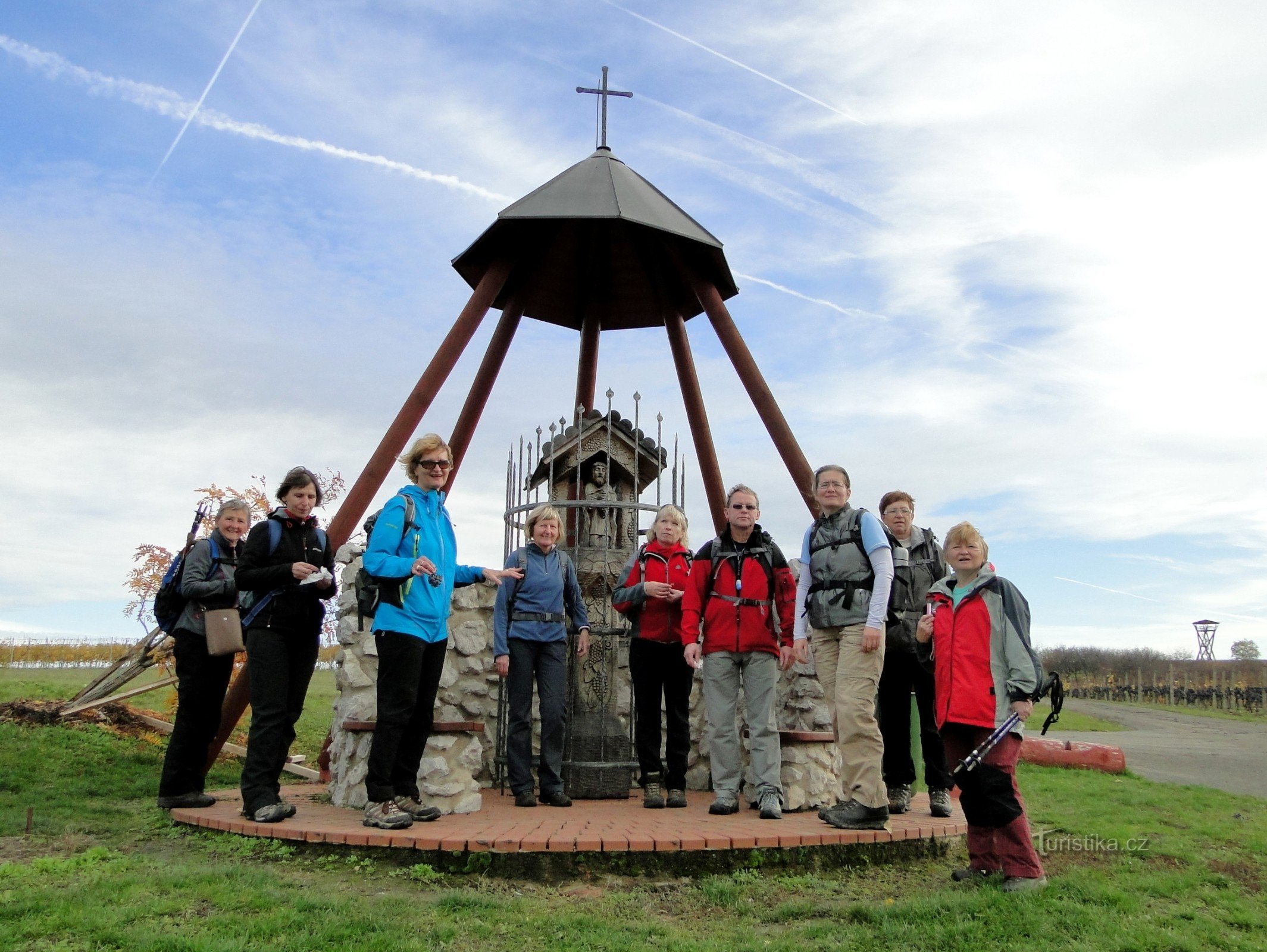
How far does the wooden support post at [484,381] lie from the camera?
7879mm

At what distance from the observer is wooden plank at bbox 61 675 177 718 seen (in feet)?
29.3

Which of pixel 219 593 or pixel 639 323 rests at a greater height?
pixel 639 323

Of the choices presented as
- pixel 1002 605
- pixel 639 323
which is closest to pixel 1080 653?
pixel 639 323

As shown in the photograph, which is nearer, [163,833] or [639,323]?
[163,833]

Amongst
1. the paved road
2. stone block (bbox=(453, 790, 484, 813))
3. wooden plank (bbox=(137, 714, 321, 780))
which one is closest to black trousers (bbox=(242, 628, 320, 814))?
stone block (bbox=(453, 790, 484, 813))

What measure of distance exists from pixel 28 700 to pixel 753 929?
856 centimetres

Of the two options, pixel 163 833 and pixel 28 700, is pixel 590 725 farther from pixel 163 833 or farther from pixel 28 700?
pixel 28 700

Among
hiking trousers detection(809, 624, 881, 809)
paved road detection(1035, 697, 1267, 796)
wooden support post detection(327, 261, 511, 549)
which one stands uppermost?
wooden support post detection(327, 261, 511, 549)

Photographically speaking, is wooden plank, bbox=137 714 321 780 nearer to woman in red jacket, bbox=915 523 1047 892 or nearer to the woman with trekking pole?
the woman with trekking pole

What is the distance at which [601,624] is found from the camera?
6684 mm

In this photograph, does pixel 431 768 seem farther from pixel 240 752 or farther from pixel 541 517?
pixel 240 752

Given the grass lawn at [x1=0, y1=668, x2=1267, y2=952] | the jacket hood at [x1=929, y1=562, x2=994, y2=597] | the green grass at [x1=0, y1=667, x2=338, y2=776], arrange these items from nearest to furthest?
the grass lawn at [x1=0, y1=668, x2=1267, y2=952] → the jacket hood at [x1=929, y1=562, x2=994, y2=597] → the green grass at [x1=0, y1=667, x2=338, y2=776]

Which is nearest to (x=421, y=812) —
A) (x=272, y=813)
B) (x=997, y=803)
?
(x=272, y=813)

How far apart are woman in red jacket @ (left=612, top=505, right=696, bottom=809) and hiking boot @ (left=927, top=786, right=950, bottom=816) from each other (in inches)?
53.5
